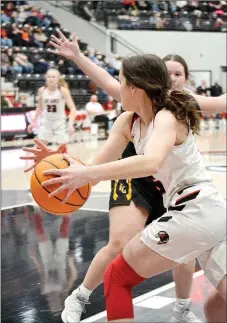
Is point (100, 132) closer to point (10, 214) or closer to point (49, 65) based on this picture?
point (49, 65)

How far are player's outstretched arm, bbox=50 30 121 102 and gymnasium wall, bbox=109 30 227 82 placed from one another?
2226 centimetres

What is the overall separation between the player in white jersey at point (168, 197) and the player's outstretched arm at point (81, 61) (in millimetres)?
921

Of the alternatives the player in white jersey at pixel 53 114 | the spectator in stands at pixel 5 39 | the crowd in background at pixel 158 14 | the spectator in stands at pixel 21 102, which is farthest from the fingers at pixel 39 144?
the crowd in background at pixel 158 14

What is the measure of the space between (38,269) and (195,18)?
22801 mm

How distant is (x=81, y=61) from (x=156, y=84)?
103 centimetres

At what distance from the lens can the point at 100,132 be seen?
19.6m

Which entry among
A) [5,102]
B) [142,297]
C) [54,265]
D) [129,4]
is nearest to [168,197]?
[142,297]

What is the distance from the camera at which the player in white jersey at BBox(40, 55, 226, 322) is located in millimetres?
2918

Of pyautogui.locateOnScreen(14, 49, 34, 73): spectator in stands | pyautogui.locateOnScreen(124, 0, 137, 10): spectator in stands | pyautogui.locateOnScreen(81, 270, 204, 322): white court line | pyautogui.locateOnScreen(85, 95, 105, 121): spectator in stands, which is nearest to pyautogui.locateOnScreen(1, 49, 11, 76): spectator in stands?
pyautogui.locateOnScreen(14, 49, 34, 73): spectator in stands

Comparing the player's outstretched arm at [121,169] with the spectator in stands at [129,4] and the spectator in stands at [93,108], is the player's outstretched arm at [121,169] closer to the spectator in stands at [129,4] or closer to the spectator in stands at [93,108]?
the spectator in stands at [93,108]

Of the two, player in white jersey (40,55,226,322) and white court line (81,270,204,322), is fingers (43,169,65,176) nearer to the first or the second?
player in white jersey (40,55,226,322)

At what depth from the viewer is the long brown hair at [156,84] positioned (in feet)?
9.75

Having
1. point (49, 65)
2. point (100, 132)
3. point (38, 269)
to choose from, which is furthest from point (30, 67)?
point (38, 269)

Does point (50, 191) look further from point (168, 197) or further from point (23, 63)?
point (23, 63)
